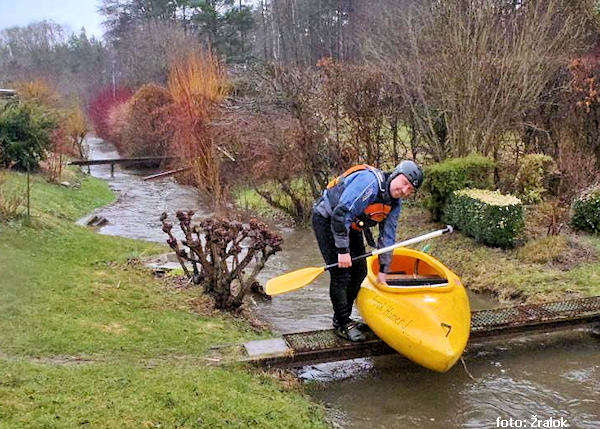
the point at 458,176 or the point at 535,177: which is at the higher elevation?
the point at 458,176

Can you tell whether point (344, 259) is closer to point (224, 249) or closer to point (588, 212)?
point (224, 249)

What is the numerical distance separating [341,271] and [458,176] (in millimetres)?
5877

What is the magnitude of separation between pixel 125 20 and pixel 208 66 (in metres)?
34.4

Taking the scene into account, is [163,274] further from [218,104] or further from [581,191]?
[218,104]

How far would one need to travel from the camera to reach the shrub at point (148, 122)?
89.9ft

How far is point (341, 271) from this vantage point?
5.43 meters

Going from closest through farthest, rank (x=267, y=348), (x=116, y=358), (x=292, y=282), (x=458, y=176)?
(x=116, y=358) < (x=267, y=348) < (x=292, y=282) < (x=458, y=176)

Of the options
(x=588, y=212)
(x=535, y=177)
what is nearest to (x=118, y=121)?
(x=535, y=177)

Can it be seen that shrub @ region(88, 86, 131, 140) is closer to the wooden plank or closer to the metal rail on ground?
the wooden plank

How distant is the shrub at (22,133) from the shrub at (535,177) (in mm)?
13188

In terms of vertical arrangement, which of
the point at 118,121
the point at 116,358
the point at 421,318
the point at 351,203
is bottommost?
the point at 116,358

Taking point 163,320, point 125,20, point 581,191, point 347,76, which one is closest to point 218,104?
point 347,76

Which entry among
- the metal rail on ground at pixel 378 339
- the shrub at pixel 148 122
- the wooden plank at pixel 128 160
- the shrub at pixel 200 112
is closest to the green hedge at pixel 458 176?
the metal rail on ground at pixel 378 339

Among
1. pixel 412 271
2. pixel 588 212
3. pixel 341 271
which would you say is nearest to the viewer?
pixel 341 271
